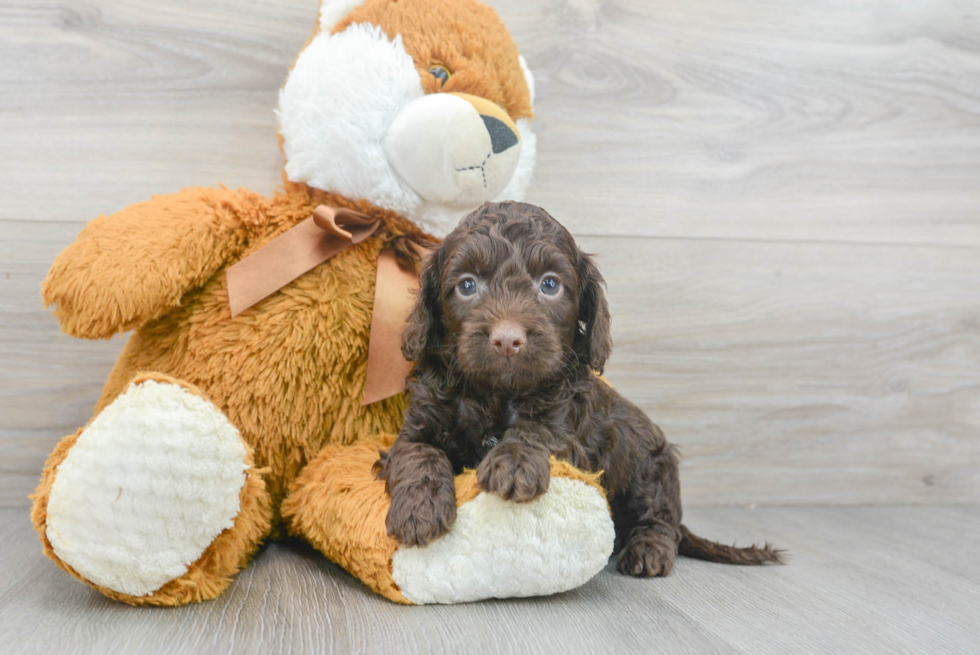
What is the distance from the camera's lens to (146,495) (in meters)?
1.14

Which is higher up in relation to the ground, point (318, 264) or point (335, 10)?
point (335, 10)

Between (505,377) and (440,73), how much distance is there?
0.72 m

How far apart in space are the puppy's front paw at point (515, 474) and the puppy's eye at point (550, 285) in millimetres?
285

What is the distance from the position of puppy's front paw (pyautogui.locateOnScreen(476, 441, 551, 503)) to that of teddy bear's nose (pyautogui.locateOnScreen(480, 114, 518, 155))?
65 cm

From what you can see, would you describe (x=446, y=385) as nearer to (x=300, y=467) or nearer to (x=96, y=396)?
(x=300, y=467)

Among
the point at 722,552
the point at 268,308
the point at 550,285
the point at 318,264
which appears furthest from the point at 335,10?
the point at 722,552

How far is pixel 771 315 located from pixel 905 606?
3.35 feet

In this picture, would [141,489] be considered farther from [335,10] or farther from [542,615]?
[335,10]

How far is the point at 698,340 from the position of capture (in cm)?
221

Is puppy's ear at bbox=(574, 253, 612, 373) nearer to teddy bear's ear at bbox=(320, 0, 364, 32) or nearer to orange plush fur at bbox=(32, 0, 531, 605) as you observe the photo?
orange plush fur at bbox=(32, 0, 531, 605)

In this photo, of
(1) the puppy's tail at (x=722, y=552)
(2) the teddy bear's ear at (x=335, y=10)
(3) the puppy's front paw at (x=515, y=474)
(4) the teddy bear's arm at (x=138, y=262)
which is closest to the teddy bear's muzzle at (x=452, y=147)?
(2) the teddy bear's ear at (x=335, y=10)

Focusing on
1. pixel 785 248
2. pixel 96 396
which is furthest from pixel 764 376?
pixel 96 396

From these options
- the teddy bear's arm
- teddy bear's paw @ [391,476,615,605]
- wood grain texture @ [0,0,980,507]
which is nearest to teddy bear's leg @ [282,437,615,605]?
teddy bear's paw @ [391,476,615,605]

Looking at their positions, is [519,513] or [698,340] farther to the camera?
[698,340]
